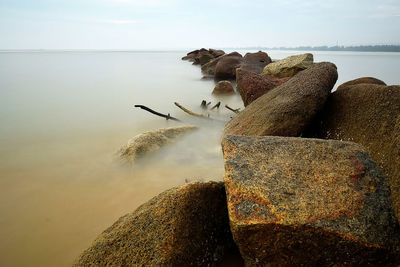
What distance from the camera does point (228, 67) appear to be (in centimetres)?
1335

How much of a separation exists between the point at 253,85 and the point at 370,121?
8.49ft

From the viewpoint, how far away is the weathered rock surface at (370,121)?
181 centimetres

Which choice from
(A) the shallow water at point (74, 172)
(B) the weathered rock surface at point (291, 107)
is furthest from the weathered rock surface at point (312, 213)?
(A) the shallow water at point (74, 172)

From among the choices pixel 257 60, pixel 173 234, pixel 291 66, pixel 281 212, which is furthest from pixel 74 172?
pixel 257 60

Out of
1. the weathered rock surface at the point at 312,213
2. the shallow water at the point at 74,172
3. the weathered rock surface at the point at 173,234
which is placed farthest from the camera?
the shallow water at the point at 74,172

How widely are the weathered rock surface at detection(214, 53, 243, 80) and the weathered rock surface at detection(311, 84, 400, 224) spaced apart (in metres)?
10.4

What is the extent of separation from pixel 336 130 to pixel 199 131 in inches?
111

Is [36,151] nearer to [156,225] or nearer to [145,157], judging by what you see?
[145,157]

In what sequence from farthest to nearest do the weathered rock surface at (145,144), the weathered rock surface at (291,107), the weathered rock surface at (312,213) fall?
1. the weathered rock surface at (145,144)
2. the weathered rock surface at (291,107)
3. the weathered rock surface at (312,213)

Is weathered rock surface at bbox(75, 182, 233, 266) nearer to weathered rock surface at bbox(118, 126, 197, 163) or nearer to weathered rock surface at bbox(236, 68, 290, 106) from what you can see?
weathered rock surface at bbox(118, 126, 197, 163)

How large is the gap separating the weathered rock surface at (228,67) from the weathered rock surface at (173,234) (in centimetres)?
1198

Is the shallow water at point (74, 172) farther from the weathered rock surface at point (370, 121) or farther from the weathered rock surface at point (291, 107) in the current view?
the weathered rock surface at point (370, 121)

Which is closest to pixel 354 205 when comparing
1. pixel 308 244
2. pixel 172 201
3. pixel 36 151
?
pixel 308 244

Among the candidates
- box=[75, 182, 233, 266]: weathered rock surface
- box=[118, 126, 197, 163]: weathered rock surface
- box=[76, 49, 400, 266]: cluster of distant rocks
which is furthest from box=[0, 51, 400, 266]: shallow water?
box=[76, 49, 400, 266]: cluster of distant rocks
